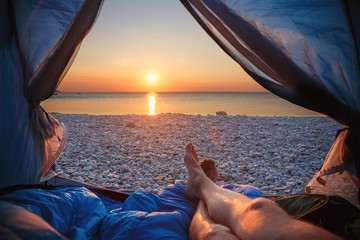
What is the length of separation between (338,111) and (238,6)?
3.34 ft

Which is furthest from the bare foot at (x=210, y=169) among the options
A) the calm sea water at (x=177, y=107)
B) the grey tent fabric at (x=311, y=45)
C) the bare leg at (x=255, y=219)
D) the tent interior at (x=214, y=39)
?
the calm sea water at (x=177, y=107)

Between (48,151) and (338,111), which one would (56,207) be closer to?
(48,151)

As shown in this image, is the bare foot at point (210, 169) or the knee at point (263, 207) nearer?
the knee at point (263, 207)

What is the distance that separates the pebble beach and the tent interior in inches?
47.9

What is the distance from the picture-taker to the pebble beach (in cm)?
308

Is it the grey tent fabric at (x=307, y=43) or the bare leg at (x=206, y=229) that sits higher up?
the grey tent fabric at (x=307, y=43)

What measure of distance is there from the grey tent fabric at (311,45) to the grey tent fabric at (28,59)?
1046 millimetres

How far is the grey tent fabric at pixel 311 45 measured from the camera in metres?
1.44

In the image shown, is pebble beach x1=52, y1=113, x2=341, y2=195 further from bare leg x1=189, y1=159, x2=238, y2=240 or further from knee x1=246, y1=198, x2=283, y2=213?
knee x1=246, y1=198, x2=283, y2=213

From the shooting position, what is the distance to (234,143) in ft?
16.4

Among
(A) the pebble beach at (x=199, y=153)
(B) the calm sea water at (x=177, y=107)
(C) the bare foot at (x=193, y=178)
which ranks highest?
(C) the bare foot at (x=193, y=178)

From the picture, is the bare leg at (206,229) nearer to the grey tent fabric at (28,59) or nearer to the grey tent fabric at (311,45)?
the grey tent fabric at (311,45)

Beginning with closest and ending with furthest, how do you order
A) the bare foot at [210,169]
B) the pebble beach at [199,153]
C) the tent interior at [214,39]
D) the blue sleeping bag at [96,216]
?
the blue sleeping bag at [96,216] < the tent interior at [214,39] < the bare foot at [210,169] < the pebble beach at [199,153]

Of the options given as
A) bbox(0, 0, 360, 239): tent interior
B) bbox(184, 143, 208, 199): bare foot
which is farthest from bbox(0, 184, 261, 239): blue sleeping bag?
bbox(184, 143, 208, 199): bare foot
